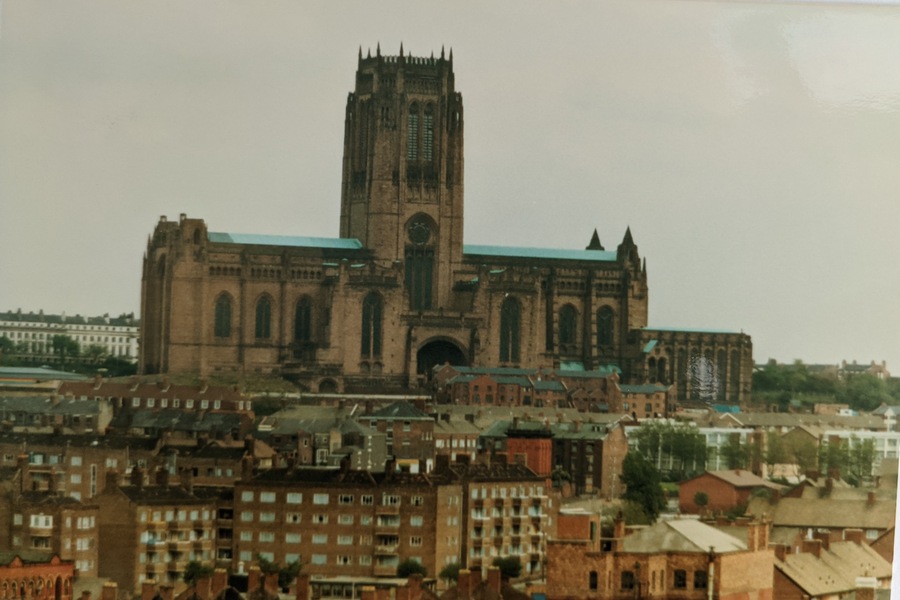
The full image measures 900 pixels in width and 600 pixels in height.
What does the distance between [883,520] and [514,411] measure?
2.50 metres

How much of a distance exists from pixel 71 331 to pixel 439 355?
2.54 meters

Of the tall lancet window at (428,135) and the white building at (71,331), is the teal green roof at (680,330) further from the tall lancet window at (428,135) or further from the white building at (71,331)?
the white building at (71,331)

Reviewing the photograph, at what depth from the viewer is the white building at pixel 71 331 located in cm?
1731

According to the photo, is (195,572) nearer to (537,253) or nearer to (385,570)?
(385,570)

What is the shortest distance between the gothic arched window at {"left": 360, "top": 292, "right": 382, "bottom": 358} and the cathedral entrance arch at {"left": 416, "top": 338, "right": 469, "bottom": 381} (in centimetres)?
38

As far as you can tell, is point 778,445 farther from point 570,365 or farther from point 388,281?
point 388,281

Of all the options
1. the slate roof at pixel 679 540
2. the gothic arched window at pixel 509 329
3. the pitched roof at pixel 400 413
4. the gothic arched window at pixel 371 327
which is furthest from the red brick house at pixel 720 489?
the gothic arched window at pixel 371 327

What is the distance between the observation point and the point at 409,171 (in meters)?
19.1

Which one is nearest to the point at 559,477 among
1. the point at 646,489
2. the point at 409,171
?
the point at 646,489

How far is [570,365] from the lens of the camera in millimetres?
18969

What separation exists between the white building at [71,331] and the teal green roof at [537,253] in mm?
2367

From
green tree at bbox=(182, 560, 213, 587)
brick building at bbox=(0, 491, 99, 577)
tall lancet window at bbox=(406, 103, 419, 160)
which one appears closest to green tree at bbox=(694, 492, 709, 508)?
tall lancet window at bbox=(406, 103, 419, 160)

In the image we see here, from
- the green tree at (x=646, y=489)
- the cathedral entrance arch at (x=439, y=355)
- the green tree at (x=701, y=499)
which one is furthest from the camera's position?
the cathedral entrance arch at (x=439, y=355)

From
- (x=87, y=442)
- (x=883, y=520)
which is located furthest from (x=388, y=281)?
(x=883, y=520)
